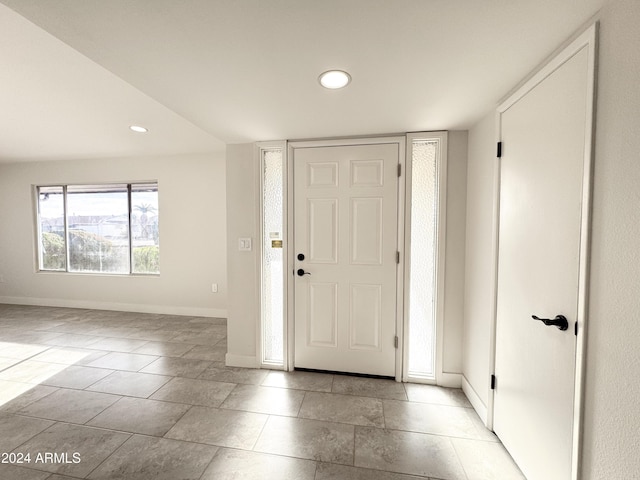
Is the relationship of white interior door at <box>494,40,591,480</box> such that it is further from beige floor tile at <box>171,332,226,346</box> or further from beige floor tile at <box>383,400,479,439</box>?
beige floor tile at <box>171,332,226,346</box>

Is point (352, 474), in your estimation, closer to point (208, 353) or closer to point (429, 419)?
point (429, 419)

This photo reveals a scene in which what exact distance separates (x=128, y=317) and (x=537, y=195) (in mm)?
5136

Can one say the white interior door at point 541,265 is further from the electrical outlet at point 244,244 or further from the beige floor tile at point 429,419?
the electrical outlet at point 244,244

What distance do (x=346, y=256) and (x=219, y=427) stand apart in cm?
162

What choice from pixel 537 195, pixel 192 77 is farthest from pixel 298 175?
pixel 537 195

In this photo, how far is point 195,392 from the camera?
7.20 ft

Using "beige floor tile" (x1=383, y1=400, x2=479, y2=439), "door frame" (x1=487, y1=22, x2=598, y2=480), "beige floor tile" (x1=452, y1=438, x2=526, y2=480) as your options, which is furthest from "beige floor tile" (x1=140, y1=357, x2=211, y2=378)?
"door frame" (x1=487, y1=22, x2=598, y2=480)

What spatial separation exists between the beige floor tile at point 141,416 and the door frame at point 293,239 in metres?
1.00

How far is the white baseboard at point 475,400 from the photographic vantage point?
1867mm

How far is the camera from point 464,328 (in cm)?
226

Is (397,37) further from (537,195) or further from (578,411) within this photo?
(578,411)

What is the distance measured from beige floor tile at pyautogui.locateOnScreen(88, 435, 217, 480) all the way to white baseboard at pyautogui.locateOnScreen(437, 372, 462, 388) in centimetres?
188

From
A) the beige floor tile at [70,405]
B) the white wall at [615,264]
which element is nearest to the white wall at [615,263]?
the white wall at [615,264]

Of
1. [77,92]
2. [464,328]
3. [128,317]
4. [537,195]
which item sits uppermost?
[77,92]
